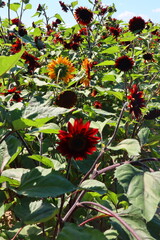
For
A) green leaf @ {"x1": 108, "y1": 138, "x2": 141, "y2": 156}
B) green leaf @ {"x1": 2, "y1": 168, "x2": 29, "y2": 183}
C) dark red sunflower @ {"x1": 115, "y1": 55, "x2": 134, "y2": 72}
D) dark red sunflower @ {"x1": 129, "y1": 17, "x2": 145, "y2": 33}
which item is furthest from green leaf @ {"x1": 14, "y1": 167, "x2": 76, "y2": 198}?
dark red sunflower @ {"x1": 129, "y1": 17, "x2": 145, "y2": 33}

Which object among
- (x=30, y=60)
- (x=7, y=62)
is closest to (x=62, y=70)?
(x=30, y=60)

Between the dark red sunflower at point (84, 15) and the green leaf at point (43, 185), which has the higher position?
the dark red sunflower at point (84, 15)

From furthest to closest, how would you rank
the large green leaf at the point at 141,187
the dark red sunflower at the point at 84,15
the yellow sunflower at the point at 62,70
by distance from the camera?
the dark red sunflower at the point at 84,15 < the yellow sunflower at the point at 62,70 < the large green leaf at the point at 141,187

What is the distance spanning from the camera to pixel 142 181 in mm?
721

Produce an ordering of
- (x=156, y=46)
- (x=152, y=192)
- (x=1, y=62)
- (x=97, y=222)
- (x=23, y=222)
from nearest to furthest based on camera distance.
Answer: (x=1, y=62) → (x=152, y=192) → (x=23, y=222) → (x=97, y=222) → (x=156, y=46)

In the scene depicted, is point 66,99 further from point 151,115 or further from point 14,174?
point 151,115

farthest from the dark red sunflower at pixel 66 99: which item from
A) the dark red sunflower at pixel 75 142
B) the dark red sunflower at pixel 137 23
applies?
the dark red sunflower at pixel 137 23

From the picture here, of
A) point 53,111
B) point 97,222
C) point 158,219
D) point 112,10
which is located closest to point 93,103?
point 97,222

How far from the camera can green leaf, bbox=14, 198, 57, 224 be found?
2.46ft

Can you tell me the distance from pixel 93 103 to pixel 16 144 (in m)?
1.14

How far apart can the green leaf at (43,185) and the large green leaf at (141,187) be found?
0.13 meters

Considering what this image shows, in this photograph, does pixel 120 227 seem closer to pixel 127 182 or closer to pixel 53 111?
pixel 127 182

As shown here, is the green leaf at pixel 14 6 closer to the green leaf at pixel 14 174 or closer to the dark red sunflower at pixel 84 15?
the dark red sunflower at pixel 84 15

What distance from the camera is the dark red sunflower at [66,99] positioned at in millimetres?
1192
